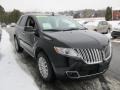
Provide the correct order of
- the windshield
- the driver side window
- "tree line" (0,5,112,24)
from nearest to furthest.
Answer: the windshield, the driver side window, "tree line" (0,5,112,24)

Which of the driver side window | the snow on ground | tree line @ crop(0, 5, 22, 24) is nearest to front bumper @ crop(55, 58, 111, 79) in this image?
the snow on ground

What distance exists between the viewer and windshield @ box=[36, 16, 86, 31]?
580cm

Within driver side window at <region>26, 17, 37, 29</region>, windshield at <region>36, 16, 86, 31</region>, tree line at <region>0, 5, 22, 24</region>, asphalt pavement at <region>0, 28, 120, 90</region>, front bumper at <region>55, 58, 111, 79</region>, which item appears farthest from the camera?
tree line at <region>0, 5, 22, 24</region>

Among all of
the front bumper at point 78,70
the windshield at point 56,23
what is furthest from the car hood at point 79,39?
the windshield at point 56,23

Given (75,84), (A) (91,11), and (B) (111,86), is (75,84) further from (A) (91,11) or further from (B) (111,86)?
(A) (91,11)

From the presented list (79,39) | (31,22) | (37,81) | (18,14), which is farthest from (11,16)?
(79,39)

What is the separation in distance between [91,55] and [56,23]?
201cm

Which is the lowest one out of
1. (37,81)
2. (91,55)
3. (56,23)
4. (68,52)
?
(37,81)

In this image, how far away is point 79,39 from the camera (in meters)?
4.82

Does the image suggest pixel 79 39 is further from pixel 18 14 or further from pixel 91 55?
pixel 18 14

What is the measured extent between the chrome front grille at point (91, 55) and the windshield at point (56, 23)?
1.47 metres

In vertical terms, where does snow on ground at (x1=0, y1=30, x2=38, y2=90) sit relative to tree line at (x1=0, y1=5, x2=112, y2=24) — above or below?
above

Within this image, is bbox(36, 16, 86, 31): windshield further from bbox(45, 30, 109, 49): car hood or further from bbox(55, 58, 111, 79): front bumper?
bbox(55, 58, 111, 79): front bumper

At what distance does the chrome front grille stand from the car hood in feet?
0.37
